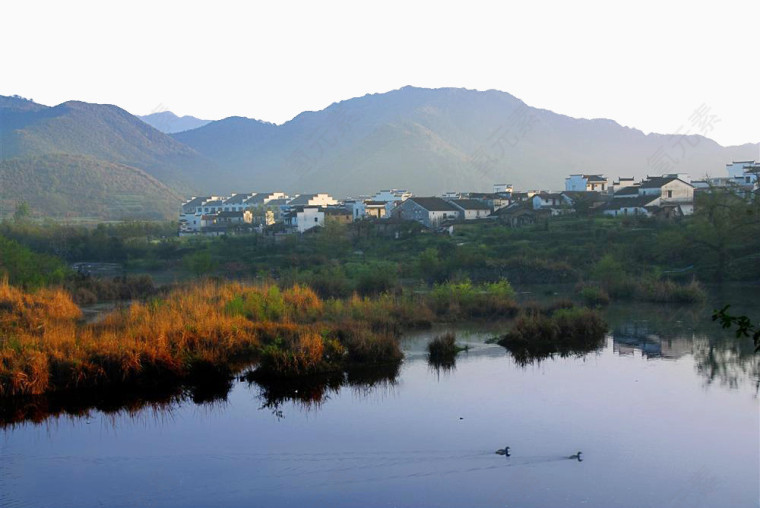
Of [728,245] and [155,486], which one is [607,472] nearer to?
[155,486]

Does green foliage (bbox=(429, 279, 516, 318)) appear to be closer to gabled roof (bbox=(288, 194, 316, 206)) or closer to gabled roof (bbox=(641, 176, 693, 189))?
gabled roof (bbox=(641, 176, 693, 189))

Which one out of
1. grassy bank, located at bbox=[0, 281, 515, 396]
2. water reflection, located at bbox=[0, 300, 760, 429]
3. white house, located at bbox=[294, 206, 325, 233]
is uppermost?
white house, located at bbox=[294, 206, 325, 233]

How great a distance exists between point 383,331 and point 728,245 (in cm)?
2394

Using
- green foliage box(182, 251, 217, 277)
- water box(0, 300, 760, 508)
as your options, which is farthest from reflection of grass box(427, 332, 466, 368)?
green foliage box(182, 251, 217, 277)

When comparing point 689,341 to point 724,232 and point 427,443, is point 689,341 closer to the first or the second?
point 427,443

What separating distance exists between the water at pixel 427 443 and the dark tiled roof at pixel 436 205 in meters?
46.7

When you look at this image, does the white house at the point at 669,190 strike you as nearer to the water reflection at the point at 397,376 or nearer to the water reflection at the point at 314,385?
the water reflection at the point at 397,376

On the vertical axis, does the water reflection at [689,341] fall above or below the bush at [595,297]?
below

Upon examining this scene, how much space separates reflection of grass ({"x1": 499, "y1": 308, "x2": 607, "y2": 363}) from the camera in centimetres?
2092

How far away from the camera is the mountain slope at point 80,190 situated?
104 m

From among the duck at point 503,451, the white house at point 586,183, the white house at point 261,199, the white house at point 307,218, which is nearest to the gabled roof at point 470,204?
the white house at point 307,218

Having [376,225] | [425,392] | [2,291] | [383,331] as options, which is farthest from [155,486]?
[376,225]

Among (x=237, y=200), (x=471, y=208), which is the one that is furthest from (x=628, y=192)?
(x=237, y=200)

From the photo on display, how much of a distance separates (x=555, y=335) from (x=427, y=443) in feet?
31.1
